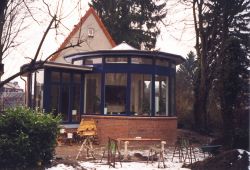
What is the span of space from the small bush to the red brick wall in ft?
23.8

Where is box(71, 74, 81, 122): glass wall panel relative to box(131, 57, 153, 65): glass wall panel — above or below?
below

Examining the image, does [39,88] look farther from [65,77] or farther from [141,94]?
[141,94]

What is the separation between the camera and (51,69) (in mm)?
19750

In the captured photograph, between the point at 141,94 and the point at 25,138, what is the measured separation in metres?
9.79

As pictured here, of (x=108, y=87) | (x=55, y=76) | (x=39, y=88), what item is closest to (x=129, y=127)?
(x=108, y=87)

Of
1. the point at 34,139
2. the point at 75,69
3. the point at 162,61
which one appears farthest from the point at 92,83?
the point at 34,139

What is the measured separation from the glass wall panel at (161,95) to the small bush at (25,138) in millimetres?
8945

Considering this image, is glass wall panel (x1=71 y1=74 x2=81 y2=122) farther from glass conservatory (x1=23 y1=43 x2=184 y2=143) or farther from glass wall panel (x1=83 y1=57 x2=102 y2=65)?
glass wall panel (x1=83 y1=57 x2=102 y2=65)

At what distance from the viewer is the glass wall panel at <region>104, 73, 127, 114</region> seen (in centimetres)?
2005

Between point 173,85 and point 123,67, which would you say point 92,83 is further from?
point 173,85

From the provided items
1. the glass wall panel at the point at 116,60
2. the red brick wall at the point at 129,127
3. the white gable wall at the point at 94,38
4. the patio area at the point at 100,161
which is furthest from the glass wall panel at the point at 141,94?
the white gable wall at the point at 94,38

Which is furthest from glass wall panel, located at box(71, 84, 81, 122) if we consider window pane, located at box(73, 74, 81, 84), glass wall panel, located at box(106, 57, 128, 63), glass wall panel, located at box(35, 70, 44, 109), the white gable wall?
the white gable wall

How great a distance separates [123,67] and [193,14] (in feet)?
31.0

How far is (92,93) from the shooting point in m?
21.0
